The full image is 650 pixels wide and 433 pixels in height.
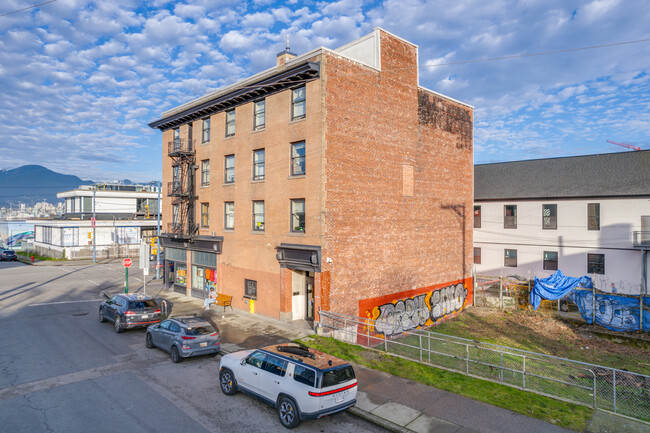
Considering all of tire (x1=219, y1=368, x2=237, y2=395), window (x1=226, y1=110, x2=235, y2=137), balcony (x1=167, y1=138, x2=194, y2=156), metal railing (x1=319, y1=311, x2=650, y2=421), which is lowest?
metal railing (x1=319, y1=311, x2=650, y2=421)

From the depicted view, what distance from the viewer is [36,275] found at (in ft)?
130

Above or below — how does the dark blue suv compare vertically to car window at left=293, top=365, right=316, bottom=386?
below

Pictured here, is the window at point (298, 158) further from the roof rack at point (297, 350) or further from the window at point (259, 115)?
the roof rack at point (297, 350)

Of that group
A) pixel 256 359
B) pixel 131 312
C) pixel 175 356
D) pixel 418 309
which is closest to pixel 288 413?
pixel 256 359


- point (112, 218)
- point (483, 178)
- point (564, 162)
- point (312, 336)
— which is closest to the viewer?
point (312, 336)

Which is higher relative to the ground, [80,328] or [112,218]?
[112,218]

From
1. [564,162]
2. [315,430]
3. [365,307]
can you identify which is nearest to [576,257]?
[564,162]

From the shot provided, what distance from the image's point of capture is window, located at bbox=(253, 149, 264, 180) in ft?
77.4

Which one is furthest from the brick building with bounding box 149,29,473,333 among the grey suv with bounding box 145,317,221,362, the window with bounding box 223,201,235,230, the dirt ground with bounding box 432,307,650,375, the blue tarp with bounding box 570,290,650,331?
the blue tarp with bounding box 570,290,650,331

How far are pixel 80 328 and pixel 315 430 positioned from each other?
16.0 meters

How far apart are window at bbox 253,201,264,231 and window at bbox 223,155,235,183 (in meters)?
3.36

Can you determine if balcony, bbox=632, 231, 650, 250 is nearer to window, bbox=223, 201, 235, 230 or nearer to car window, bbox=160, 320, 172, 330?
window, bbox=223, 201, 235, 230

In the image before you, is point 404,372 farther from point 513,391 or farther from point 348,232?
point 348,232

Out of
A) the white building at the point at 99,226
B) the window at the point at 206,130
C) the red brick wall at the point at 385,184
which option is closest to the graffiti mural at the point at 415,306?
the red brick wall at the point at 385,184
